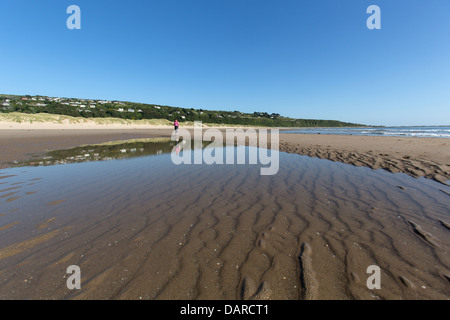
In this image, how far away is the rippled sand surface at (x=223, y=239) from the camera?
236 centimetres

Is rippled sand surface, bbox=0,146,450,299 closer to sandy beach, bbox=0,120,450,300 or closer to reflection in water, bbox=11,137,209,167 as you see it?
sandy beach, bbox=0,120,450,300

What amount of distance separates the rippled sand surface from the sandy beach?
0.02m

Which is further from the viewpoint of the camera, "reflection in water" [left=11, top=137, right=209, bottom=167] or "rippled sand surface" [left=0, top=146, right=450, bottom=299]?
"reflection in water" [left=11, top=137, right=209, bottom=167]

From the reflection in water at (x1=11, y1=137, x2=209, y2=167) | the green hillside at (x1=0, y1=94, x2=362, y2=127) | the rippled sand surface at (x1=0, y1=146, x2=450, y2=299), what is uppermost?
the green hillside at (x1=0, y1=94, x2=362, y2=127)

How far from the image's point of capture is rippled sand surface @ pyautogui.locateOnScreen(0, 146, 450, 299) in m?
2.36

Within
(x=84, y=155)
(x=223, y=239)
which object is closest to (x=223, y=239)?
(x=223, y=239)

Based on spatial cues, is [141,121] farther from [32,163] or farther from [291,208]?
[291,208]

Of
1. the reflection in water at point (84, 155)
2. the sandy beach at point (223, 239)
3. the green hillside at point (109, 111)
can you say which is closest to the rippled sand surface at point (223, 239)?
the sandy beach at point (223, 239)

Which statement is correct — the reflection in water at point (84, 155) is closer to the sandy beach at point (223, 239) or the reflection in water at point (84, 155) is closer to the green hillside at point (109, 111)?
the sandy beach at point (223, 239)

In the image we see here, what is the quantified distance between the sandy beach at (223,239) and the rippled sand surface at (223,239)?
19mm

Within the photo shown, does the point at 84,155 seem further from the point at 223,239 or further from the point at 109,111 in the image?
the point at 109,111

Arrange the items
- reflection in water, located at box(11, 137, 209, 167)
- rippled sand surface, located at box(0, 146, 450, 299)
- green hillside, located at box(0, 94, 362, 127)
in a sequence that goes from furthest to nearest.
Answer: green hillside, located at box(0, 94, 362, 127), reflection in water, located at box(11, 137, 209, 167), rippled sand surface, located at box(0, 146, 450, 299)

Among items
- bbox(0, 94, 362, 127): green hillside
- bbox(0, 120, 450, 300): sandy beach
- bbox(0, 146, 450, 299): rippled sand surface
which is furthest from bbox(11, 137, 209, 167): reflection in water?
bbox(0, 94, 362, 127): green hillside

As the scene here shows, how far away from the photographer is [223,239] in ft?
11.2
